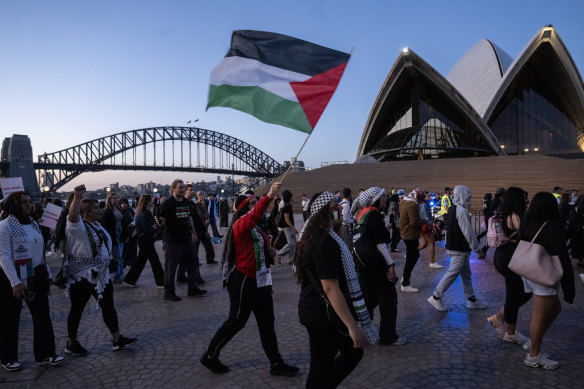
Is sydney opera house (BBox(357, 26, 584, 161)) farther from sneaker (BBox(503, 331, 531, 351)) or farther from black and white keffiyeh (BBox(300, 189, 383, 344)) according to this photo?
black and white keffiyeh (BBox(300, 189, 383, 344))

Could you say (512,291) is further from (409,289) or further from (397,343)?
(409,289)

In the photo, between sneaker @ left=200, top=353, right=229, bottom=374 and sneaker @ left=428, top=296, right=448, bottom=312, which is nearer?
sneaker @ left=200, top=353, right=229, bottom=374

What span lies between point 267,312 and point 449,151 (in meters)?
45.6

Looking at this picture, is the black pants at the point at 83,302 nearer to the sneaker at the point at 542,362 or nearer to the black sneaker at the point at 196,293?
the black sneaker at the point at 196,293

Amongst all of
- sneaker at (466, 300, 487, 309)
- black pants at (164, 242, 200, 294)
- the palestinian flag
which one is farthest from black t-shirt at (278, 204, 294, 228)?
the palestinian flag

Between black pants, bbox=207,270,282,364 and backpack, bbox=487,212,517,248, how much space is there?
7.48ft

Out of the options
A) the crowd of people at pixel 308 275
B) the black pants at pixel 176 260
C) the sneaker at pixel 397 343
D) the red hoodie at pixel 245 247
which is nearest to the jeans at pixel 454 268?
the crowd of people at pixel 308 275

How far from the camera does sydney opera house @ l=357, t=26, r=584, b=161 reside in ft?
138

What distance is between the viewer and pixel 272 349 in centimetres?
322

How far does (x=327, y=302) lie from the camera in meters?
2.14

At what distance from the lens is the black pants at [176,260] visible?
5.59 meters

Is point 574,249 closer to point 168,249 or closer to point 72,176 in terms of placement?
point 168,249

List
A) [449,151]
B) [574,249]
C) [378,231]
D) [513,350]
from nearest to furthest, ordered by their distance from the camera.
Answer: [513,350]
[378,231]
[574,249]
[449,151]

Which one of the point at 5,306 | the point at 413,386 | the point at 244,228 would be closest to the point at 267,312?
the point at 244,228
